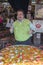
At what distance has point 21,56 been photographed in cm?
395

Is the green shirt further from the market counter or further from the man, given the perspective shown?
the market counter

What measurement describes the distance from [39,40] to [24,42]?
1538 mm

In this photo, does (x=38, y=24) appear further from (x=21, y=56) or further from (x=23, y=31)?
(x=21, y=56)

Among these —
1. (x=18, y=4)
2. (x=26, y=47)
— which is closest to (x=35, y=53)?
(x=26, y=47)

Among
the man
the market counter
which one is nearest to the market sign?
the man

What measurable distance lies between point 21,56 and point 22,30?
1214mm

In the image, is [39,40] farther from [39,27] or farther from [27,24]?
[27,24]

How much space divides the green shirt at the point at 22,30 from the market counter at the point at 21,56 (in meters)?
0.80

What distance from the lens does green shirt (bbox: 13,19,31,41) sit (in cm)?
511

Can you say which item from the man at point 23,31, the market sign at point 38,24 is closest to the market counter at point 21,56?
the man at point 23,31

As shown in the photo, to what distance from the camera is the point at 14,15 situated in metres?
6.46

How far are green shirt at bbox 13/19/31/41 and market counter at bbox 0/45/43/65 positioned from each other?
797 millimetres

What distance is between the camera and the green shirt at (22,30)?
5.11 meters

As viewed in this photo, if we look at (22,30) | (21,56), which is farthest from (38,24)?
(21,56)
